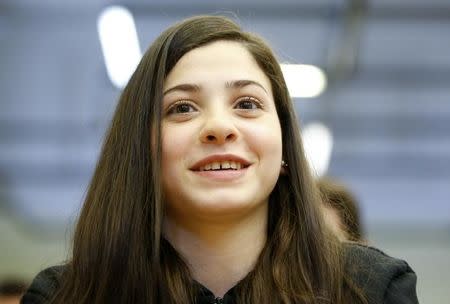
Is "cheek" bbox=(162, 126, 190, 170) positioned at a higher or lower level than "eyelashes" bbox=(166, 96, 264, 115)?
lower

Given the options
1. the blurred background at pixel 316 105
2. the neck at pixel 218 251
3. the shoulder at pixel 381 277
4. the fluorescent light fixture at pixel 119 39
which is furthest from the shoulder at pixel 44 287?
the fluorescent light fixture at pixel 119 39

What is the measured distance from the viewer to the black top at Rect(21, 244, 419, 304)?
154 centimetres

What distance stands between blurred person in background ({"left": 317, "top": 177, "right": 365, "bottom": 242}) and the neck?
13.3 inches

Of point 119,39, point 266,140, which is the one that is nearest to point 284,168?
point 266,140

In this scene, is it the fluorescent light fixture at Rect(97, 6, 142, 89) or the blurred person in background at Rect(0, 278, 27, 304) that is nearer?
the blurred person in background at Rect(0, 278, 27, 304)

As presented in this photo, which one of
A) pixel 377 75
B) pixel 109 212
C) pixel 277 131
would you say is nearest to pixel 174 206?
pixel 109 212

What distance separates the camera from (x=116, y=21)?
218 inches

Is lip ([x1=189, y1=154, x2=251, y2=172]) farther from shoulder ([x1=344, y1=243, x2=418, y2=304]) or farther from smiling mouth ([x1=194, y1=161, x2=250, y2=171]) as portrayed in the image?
shoulder ([x1=344, y1=243, x2=418, y2=304])

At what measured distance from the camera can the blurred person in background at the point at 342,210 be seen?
1.97 meters

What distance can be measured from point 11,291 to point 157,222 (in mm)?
1312

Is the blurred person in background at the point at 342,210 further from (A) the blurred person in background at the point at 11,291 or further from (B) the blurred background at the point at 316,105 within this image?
(B) the blurred background at the point at 316,105

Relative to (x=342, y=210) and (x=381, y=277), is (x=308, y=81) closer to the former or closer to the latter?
(x=342, y=210)

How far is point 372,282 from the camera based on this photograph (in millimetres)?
1563

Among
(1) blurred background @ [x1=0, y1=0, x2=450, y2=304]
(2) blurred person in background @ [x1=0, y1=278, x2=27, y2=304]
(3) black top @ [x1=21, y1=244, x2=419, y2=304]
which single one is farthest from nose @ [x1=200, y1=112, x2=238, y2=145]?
(1) blurred background @ [x1=0, y1=0, x2=450, y2=304]
